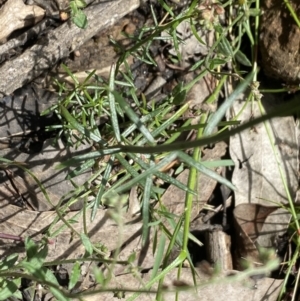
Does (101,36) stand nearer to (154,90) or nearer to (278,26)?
(154,90)

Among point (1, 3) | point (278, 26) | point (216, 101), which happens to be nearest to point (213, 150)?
point (216, 101)

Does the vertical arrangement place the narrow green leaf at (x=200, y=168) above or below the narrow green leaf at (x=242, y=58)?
above

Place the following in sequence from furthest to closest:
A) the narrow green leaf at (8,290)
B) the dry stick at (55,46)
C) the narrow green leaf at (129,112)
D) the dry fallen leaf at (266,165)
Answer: the dry fallen leaf at (266,165), the dry stick at (55,46), the narrow green leaf at (8,290), the narrow green leaf at (129,112)

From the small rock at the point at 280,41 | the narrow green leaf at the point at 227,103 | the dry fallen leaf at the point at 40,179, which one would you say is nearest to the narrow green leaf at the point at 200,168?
the narrow green leaf at the point at 227,103

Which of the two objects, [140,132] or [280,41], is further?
[280,41]

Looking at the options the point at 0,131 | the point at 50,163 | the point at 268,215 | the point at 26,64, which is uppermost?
the point at 26,64

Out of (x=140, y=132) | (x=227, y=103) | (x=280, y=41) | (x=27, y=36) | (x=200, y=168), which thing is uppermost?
(x=27, y=36)

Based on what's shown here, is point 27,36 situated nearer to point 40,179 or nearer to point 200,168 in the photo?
point 40,179

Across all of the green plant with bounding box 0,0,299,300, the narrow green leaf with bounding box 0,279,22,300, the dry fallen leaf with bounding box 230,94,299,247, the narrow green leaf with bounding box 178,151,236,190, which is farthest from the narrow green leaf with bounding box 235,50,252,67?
the narrow green leaf with bounding box 0,279,22,300

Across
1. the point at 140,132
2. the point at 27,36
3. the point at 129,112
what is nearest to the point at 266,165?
the point at 140,132

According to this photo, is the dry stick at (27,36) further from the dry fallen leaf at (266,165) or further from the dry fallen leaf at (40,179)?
the dry fallen leaf at (266,165)

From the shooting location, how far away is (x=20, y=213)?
155 inches

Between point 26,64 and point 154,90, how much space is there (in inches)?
40.4

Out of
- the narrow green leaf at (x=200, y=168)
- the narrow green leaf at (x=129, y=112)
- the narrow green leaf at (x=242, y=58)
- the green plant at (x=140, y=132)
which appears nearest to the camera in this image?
the narrow green leaf at (x=129, y=112)
